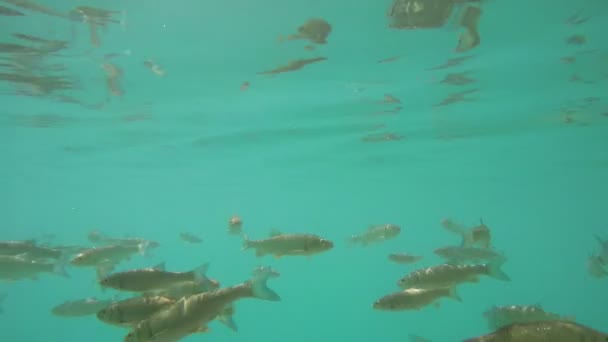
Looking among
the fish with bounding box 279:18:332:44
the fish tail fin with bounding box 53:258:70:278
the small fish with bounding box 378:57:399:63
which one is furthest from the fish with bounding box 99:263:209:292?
the small fish with bounding box 378:57:399:63

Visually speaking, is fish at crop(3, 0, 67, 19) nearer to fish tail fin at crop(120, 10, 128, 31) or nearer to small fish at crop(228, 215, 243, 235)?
fish tail fin at crop(120, 10, 128, 31)

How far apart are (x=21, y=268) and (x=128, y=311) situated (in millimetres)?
6668

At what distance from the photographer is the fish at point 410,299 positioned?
687cm

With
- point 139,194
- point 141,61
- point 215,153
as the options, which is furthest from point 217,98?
point 139,194

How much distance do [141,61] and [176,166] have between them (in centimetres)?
2461

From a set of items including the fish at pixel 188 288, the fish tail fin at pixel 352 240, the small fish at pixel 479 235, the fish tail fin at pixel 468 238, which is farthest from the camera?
the fish tail fin at pixel 352 240

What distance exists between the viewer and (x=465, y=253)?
10141mm

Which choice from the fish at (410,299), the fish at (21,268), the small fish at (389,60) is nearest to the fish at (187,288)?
the fish at (410,299)

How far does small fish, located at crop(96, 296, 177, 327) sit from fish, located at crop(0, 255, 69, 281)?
6179 mm

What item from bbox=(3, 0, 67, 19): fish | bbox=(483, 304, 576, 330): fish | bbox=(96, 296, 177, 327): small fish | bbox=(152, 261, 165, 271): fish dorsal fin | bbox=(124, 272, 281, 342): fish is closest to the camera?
bbox=(124, 272, 281, 342): fish

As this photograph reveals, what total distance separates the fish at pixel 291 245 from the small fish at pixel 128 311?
289 cm

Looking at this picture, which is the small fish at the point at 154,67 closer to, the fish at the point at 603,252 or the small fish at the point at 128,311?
the small fish at the point at 128,311

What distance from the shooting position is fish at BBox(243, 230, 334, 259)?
707cm

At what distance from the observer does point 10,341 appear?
3516 centimetres
